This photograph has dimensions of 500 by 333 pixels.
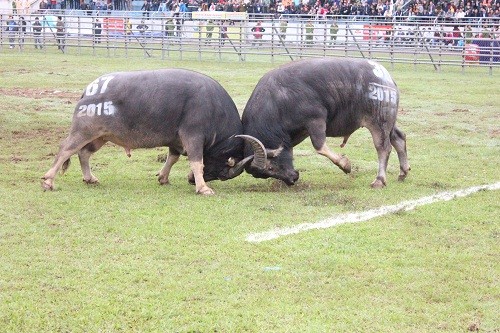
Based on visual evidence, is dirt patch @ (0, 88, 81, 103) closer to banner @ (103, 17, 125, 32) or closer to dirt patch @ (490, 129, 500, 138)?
dirt patch @ (490, 129, 500, 138)

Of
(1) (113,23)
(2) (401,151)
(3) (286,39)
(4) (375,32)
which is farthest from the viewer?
(1) (113,23)

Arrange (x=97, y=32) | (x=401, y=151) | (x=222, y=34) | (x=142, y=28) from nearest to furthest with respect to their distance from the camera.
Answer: (x=401, y=151), (x=222, y=34), (x=142, y=28), (x=97, y=32)

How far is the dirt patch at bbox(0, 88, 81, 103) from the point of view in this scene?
773 inches

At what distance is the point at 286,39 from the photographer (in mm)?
33469

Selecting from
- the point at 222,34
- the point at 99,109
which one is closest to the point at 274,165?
the point at 99,109

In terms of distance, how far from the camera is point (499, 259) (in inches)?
296

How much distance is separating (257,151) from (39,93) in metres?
11.1

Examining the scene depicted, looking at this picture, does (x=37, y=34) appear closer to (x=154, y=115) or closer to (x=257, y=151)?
(x=154, y=115)

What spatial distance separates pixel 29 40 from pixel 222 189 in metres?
29.2

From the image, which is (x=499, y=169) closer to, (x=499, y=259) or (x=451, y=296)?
(x=499, y=259)

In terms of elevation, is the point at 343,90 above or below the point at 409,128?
above

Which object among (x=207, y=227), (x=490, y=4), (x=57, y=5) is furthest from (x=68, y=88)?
(x=57, y=5)

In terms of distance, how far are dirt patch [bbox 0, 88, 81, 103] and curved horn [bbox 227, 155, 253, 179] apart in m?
9.09

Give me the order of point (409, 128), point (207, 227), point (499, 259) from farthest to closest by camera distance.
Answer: point (409, 128) → point (207, 227) → point (499, 259)
